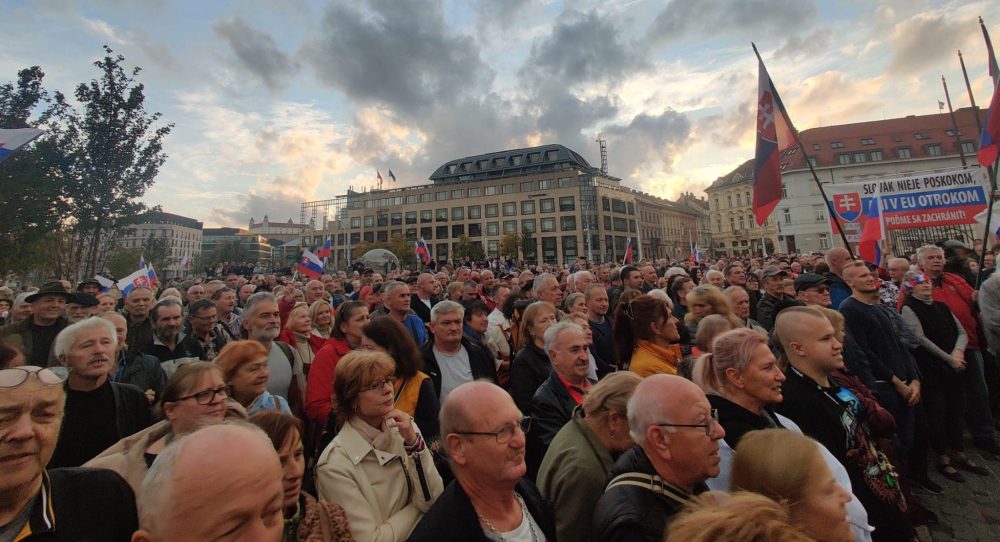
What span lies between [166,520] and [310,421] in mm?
2566

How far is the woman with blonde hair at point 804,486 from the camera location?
1.72 metres

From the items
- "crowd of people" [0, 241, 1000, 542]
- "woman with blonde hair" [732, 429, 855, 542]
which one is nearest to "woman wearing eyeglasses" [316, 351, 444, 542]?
"crowd of people" [0, 241, 1000, 542]

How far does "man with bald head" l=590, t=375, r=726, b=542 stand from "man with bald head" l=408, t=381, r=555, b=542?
1.27 feet

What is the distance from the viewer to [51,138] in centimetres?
1608

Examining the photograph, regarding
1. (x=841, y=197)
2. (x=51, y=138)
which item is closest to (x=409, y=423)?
(x=841, y=197)

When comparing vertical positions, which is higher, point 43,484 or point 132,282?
point 132,282

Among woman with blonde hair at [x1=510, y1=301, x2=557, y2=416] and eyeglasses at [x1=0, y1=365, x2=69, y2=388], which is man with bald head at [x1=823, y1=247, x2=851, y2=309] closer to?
woman with blonde hair at [x1=510, y1=301, x2=557, y2=416]

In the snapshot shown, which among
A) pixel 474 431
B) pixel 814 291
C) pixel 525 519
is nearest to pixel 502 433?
pixel 474 431

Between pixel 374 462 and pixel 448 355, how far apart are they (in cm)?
207

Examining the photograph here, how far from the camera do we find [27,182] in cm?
1484

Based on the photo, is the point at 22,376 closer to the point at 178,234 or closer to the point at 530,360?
the point at 530,360

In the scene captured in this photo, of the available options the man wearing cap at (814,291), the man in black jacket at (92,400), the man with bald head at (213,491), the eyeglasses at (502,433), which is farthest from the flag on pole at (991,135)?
the man in black jacket at (92,400)

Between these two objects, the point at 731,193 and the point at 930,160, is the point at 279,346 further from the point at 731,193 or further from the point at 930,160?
the point at 731,193

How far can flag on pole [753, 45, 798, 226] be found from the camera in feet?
25.6
